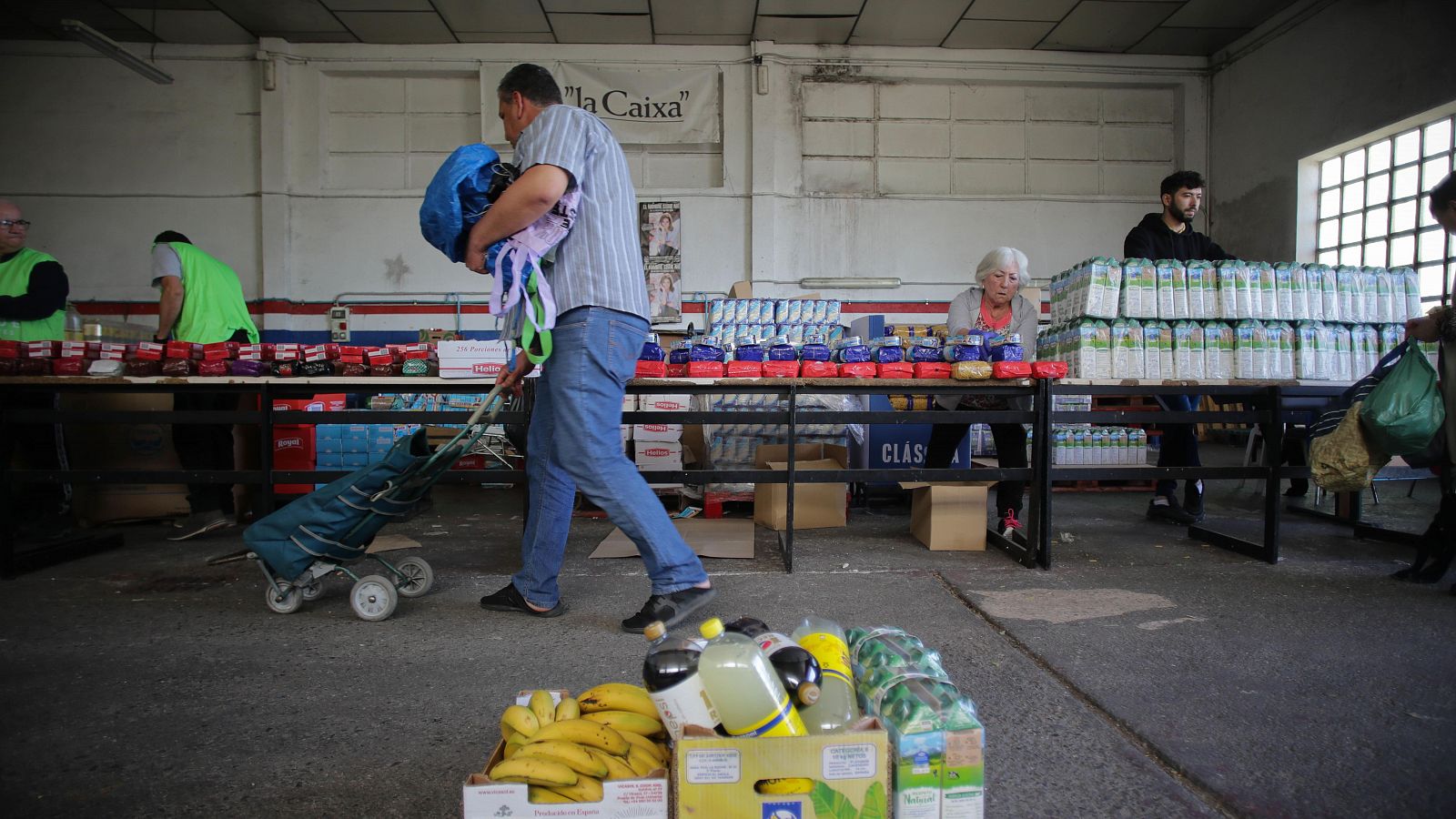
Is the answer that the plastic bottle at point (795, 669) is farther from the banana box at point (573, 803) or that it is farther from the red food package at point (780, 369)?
the red food package at point (780, 369)

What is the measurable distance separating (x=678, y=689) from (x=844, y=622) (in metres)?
1.52

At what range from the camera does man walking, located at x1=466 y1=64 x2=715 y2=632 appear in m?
2.31

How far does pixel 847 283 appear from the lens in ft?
31.3

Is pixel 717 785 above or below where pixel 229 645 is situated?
above

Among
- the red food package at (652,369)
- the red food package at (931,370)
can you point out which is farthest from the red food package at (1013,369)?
the red food package at (652,369)

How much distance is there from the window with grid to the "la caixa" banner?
297 inches

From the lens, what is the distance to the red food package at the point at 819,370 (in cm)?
338

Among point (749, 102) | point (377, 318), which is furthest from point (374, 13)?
point (749, 102)

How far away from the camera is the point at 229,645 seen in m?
2.39

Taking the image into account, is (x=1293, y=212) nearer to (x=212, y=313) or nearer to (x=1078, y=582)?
(x=1078, y=582)

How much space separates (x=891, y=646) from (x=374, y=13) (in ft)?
33.0

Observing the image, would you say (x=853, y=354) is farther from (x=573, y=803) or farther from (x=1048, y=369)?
(x=573, y=803)

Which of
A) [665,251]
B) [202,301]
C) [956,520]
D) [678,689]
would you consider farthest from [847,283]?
[678,689]

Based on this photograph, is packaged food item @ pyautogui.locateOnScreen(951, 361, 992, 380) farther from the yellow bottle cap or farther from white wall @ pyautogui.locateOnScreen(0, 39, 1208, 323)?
white wall @ pyautogui.locateOnScreen(0, 39, 1208, 323)
